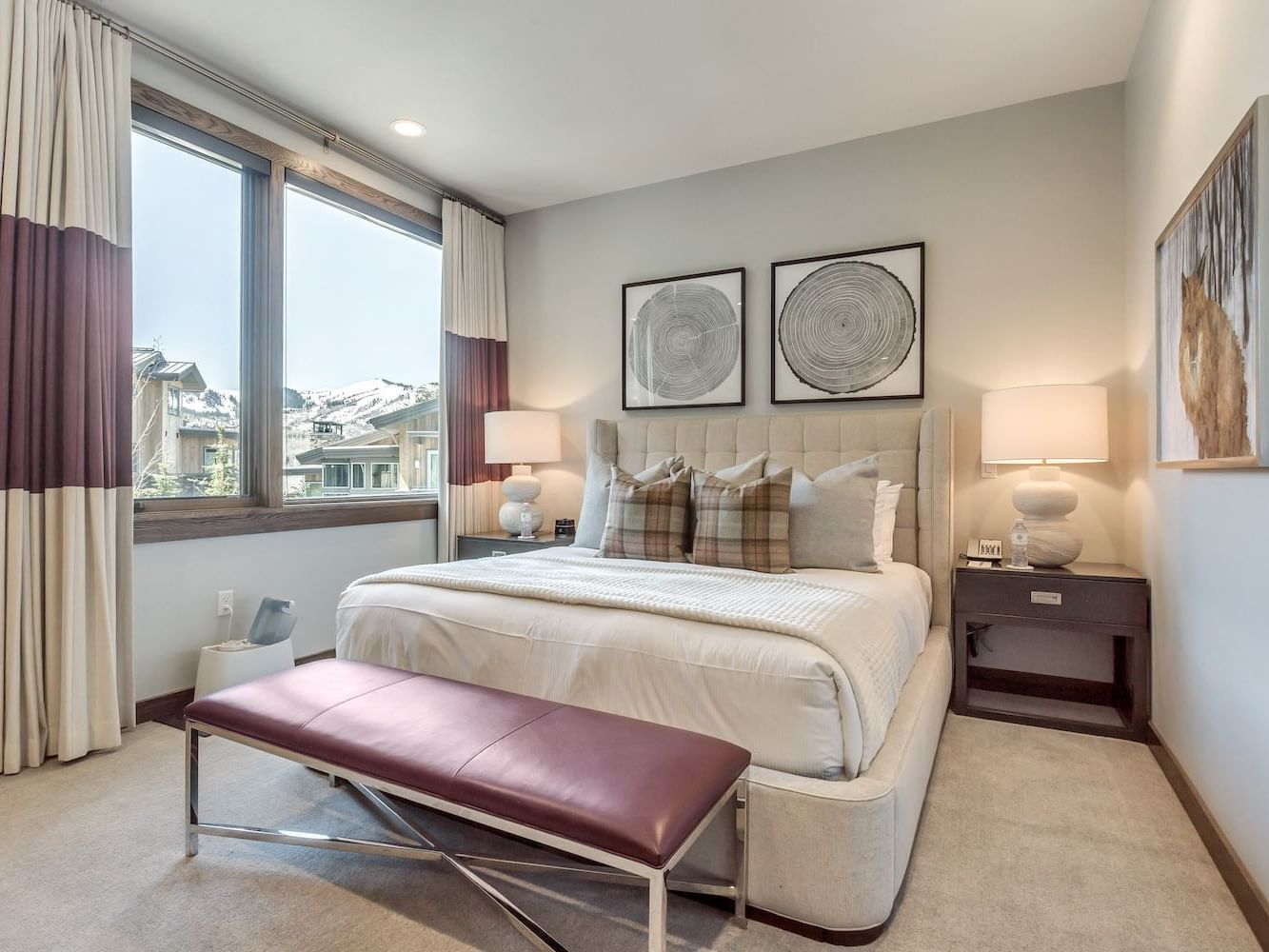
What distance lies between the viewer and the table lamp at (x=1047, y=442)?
271 centimetres

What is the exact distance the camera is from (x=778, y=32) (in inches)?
103

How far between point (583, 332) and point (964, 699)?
2.87 m

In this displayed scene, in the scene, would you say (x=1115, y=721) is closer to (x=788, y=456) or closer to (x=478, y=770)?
(x=788, y=456)

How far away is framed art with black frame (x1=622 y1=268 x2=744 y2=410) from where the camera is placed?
3.79m

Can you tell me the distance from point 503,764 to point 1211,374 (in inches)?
79.8

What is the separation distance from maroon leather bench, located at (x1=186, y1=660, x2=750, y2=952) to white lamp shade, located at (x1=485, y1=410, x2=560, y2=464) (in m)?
2.25

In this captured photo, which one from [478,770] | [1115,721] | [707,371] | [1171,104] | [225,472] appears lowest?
[1115,721]

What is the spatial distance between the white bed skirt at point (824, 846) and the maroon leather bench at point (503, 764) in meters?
0.05

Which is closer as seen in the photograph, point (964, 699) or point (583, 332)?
point (964, 699)

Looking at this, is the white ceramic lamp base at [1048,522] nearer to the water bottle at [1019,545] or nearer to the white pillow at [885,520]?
the water bottle at [1019,545]

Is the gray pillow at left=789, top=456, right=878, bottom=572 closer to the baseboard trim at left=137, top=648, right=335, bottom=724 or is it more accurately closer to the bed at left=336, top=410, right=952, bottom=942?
the bed at left=336, top=410, right=952, bottom=942

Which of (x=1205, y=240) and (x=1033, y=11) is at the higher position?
(x=1033, y=11)

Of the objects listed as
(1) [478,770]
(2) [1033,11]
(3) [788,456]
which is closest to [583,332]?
(3) [788,456]

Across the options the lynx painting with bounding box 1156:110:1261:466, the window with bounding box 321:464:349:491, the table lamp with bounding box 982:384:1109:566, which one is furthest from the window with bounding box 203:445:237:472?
the lynx painting with bounding box 1156:110:1261:466
